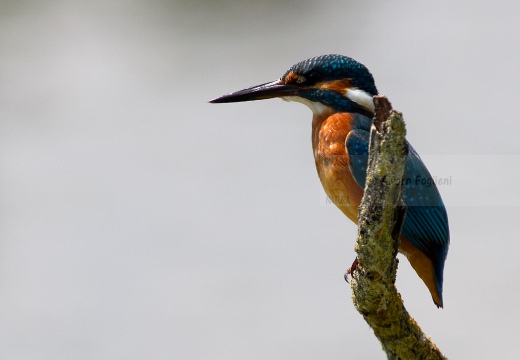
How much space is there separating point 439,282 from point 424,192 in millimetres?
211

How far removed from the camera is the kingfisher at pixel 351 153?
7.18 feet

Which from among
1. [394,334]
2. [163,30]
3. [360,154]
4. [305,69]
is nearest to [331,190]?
[360,154]

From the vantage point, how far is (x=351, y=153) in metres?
2.22

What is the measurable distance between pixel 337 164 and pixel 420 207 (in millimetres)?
219

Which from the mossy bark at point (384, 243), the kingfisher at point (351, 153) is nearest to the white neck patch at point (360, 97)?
the kingfisher at point (351, 153)

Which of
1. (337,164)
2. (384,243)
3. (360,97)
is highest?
(360,97)

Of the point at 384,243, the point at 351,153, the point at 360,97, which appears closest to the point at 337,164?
the point at 351,153

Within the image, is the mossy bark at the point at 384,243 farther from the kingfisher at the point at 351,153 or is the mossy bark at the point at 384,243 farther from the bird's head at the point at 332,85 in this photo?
the bird's head at the point at 332,85

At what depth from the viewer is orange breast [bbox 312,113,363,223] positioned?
7.30 ft

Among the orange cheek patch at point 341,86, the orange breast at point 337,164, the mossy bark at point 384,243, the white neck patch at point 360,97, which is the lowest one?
the mossy bark at point 384,243

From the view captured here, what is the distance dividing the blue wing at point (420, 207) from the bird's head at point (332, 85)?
150 mm

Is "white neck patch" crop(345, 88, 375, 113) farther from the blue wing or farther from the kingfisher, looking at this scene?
the blue wing

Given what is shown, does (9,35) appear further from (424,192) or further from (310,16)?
(424,192)

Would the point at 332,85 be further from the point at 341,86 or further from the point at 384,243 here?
the point at 384,243
